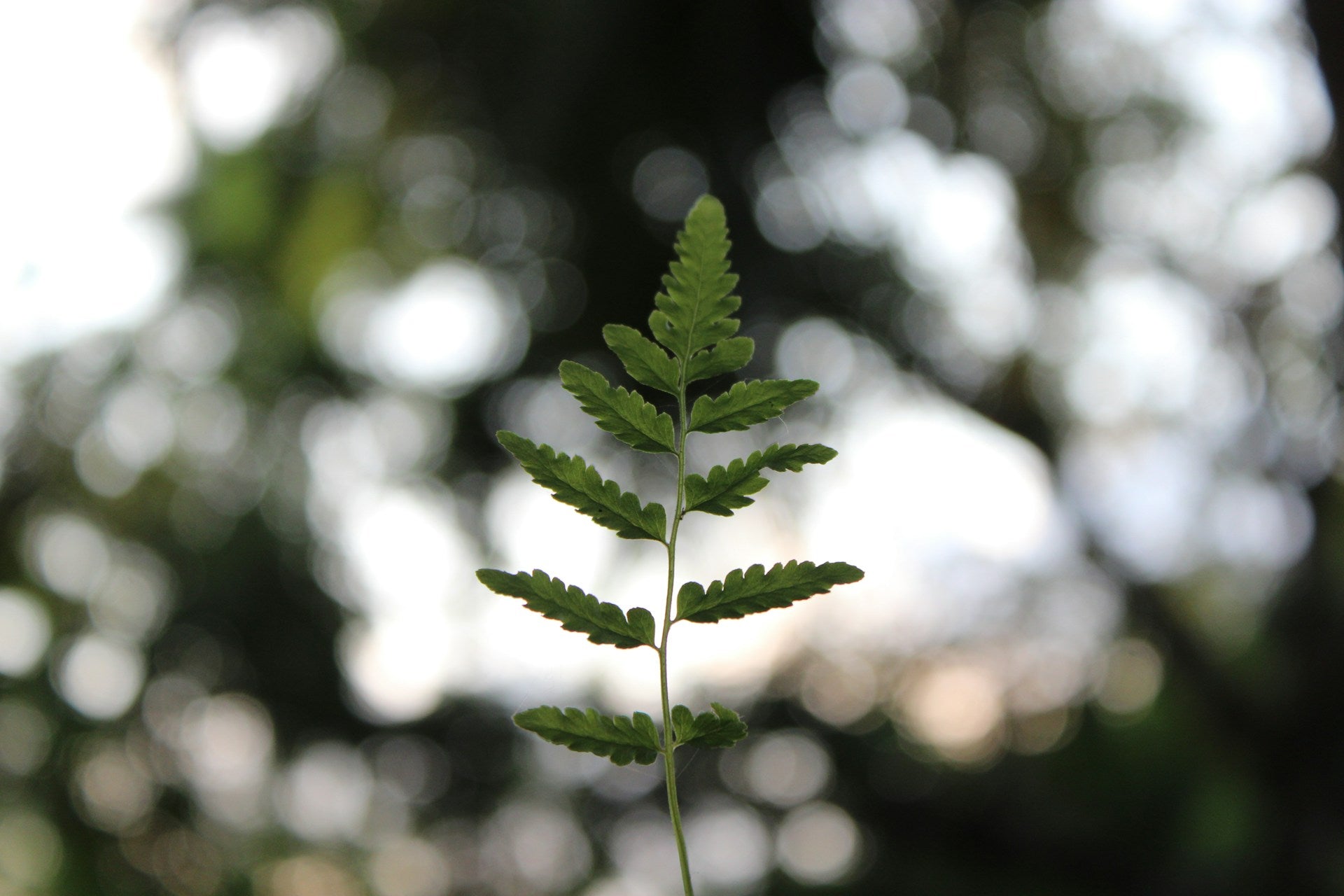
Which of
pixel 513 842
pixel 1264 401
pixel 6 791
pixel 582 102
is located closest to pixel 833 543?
pixel 582 102

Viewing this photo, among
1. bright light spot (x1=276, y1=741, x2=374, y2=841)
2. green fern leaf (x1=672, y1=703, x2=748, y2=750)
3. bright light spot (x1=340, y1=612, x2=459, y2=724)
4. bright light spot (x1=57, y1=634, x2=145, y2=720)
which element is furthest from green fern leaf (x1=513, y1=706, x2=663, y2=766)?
bright light spot (x1=276, y1=741, x2=374, y2=841)

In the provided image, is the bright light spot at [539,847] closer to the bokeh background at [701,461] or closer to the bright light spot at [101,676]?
the bokeh background at [701,461]

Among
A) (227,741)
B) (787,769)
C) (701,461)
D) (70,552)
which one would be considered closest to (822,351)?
(701,461)

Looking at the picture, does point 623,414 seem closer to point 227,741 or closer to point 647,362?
point 647,362

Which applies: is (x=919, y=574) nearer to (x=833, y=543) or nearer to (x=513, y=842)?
(x=833, y=543)

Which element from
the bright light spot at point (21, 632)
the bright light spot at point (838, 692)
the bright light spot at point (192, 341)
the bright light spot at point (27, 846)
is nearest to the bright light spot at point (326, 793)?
the bright light spot at point (27, 846)
